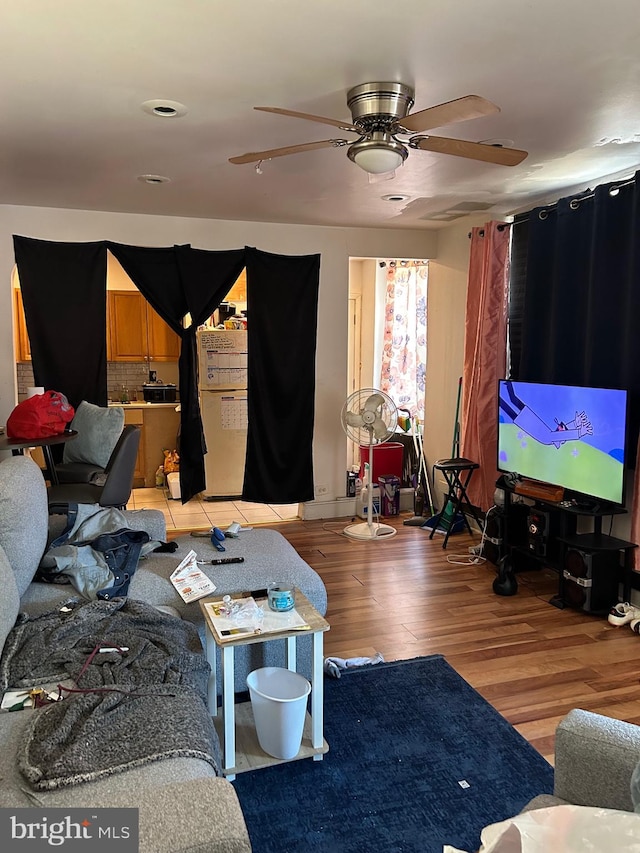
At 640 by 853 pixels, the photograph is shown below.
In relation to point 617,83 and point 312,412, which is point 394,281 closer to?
point 312,412

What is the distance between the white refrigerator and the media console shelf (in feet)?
10.0

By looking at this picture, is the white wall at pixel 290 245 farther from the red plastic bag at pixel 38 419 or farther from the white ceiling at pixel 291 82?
the red plastic bag at pixel 38 419

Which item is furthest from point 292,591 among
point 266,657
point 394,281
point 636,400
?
point 394,281

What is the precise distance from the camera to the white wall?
4602 millimetres

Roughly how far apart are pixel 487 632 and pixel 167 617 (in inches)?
70.6

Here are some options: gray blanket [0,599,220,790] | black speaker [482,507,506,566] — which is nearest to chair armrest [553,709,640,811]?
gray blanket [0,599,220,790]

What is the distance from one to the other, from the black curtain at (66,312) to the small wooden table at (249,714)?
9.23 ft

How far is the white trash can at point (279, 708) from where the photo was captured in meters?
2.18

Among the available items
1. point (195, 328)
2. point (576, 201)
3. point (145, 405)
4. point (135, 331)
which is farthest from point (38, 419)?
point (576, 201)

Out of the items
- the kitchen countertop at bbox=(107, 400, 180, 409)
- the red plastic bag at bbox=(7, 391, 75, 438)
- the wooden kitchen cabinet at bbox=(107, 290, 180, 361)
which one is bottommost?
the kitchen countertop at bbox=(107, 400, 180, 409)

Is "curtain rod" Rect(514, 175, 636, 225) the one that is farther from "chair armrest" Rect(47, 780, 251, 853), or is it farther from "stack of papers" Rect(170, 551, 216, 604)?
"chair armrest" Rect(47, 780, 251, 853)

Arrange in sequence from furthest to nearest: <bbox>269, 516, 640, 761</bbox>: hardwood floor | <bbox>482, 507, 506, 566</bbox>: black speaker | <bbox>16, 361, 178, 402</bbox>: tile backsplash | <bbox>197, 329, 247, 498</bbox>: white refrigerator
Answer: <bbox>16, 361, 178, 402</bbox>: tile backsplash < <bbox>197, 329, 247, 498</bbox>: white refrigerator < <bbox>482, 507, 506, 566</bbox>: black speaker < <bbox>269, 516, 640, 761</bbox>: hardwood floor

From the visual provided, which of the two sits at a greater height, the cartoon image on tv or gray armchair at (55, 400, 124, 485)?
the cartoon image on tv

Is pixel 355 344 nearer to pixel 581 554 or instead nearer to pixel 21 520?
pixel 581 554
